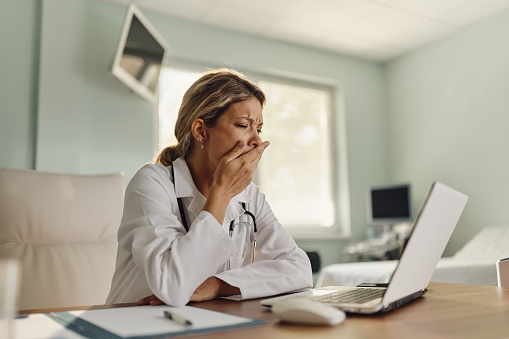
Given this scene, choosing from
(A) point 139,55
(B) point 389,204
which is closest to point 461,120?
(B) point 389,204

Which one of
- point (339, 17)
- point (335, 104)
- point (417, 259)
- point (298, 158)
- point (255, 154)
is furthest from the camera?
point (335, 104)

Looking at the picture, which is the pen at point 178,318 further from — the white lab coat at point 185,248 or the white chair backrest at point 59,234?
the white chair backrest at point 59,234

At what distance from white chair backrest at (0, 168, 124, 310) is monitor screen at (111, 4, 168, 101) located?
174 centimetres

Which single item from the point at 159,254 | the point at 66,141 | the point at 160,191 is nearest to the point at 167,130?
the point at 66,141

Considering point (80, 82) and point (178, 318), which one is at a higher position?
point (80, 82)

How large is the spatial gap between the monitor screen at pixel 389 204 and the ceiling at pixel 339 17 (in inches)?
56.8

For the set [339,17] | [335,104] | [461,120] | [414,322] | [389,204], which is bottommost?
[414,322]

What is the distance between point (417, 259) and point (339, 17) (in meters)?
3.55

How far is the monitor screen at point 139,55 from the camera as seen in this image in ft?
10.5

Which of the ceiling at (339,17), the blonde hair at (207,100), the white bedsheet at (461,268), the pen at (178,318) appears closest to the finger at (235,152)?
the blonde hair at (207,100)

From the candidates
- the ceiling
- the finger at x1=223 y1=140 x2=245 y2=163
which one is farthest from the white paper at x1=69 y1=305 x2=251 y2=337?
the ceiling

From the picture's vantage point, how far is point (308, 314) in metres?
0.67

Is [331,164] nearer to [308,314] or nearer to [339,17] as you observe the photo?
[339,17]

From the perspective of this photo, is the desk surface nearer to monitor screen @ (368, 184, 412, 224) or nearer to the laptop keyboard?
the laptop keyboard
